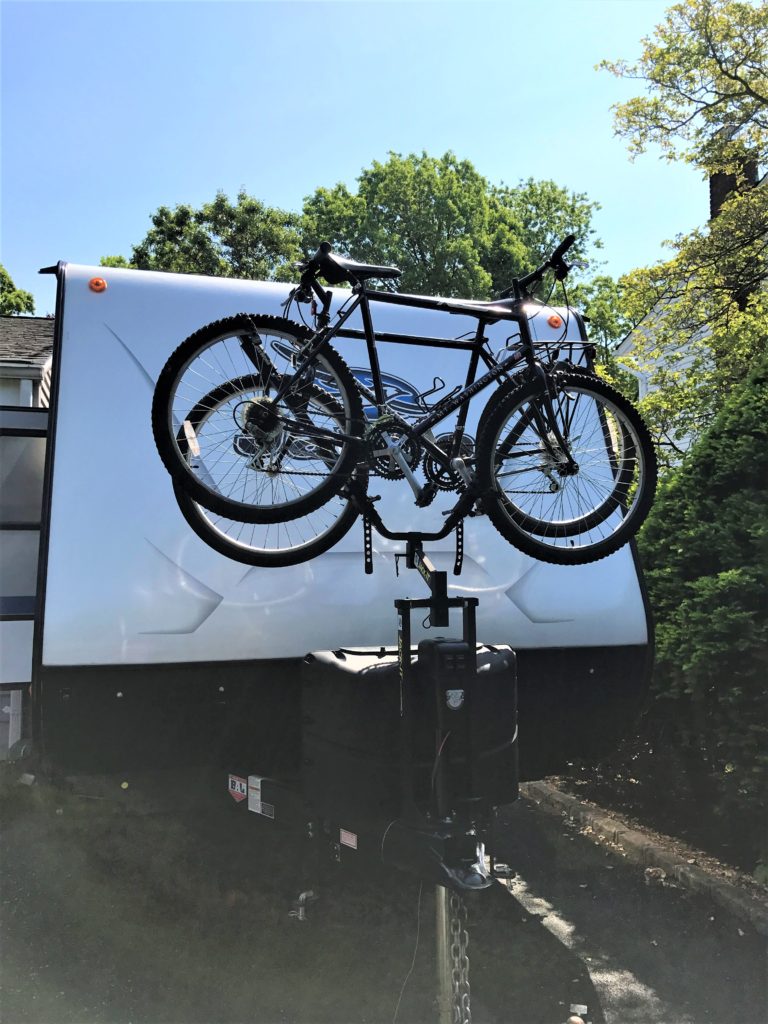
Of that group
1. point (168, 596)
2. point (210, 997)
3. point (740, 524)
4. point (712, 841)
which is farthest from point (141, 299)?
point (712, 841)

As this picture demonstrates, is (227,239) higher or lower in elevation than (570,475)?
higher

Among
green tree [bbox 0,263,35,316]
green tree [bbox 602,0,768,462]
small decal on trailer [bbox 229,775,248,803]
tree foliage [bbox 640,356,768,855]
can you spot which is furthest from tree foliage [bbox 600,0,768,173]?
green tree [bbox 0,263,35,316]

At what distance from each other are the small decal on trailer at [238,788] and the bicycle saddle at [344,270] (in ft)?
6.75

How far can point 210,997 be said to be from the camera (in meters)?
3.35

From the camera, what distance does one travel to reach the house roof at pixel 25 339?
30.1 feet

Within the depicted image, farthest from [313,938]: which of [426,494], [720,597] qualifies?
[720,597]

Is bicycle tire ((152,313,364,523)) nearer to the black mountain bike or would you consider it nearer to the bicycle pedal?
the black mountain bike

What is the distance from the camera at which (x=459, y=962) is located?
117 inches

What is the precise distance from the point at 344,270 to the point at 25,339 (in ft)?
29.5

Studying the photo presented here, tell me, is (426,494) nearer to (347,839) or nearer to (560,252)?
(560,252)

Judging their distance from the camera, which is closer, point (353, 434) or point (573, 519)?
point (353, 434)

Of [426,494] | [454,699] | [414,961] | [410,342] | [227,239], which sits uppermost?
[227,239]

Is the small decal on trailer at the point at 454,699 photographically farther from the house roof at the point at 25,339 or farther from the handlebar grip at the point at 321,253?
the house roof at the point at 25,339

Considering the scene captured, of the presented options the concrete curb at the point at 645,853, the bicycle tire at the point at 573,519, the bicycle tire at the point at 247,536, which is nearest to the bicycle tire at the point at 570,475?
the bicycle tire at the point at 573,519
